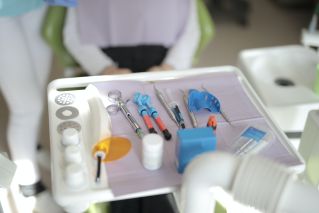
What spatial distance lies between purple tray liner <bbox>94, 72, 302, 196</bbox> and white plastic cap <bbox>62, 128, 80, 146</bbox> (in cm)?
8

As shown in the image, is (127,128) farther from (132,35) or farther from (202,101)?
(132,35)

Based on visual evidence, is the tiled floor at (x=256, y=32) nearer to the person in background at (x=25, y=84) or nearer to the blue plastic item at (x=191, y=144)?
the person in background at (x=25, y=84)

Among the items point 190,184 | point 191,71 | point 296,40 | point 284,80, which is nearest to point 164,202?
point 191,71

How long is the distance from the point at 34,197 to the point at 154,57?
59 centimetres

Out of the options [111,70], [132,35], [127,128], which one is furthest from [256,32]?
[127,128]

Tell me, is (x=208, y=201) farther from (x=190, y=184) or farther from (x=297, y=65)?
Answer: (x=297, y=65)

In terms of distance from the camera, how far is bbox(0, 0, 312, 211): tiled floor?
2205mm

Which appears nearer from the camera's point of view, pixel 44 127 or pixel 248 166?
pixel 248 166

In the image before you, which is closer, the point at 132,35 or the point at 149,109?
the point at 149,109

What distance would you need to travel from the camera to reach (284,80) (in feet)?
4.44

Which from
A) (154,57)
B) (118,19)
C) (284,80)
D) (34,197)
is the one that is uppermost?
(118,19)

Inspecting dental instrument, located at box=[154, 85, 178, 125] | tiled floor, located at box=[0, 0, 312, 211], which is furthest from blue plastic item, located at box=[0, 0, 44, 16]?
tiled floor, located at box=[0, 0, 312, 211]

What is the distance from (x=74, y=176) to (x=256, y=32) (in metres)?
1.85

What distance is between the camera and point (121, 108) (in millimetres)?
889
